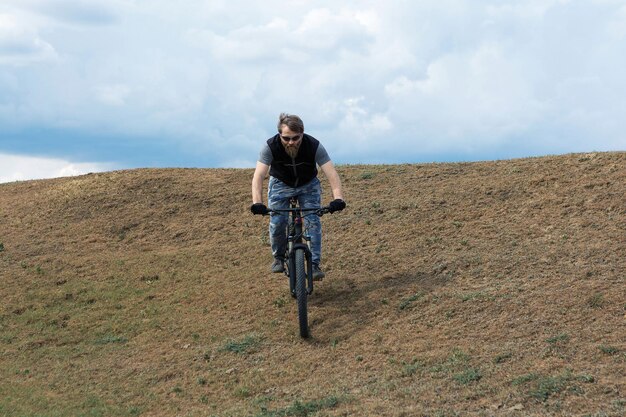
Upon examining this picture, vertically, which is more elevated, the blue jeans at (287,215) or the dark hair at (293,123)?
the dark hair at (293,123)

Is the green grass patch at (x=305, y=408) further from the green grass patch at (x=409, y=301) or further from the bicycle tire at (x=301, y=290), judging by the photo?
the green grass patch at (x=409, y=301)

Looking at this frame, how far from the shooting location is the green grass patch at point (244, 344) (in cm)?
871

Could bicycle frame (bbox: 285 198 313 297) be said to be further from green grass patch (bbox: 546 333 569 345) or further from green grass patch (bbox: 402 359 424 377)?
green grass patch (bbox: 546 333 569 345)

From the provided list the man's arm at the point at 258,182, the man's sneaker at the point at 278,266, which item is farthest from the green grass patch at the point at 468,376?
the man's sneaker at the point at 278,266

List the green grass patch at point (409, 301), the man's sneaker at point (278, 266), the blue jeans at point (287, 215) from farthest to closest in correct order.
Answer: the man's sneaker at point (278, 266) → the blue jeans at point (287, 215) → the green grass patch at point (409, 301)

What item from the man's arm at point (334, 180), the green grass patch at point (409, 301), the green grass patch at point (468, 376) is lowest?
the green grass patch at point (468, 376)

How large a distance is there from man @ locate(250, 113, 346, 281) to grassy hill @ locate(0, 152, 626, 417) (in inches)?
39.7

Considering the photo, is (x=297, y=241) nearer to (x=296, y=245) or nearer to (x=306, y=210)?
(x=296, y=245)

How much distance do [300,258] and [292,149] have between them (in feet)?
4.42

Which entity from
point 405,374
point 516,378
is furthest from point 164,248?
point 516,378

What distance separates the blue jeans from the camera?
9305 millimetres

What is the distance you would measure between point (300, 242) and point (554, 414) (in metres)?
4.00

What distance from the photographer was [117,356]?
9578 millimetres

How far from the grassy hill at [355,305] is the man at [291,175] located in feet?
3.30
